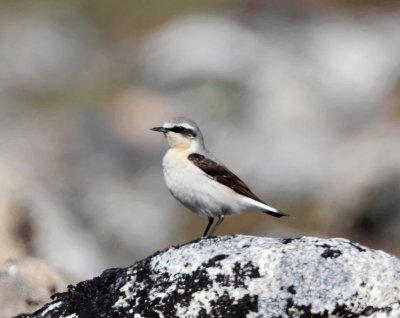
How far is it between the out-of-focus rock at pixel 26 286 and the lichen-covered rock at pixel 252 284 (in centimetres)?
255

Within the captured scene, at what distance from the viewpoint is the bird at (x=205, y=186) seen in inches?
535

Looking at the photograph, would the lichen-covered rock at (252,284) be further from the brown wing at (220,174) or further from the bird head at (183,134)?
the bird head at (183,134)

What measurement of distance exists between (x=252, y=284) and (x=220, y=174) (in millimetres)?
4331

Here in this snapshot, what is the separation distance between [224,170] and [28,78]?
32963mm

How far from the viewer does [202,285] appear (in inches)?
391

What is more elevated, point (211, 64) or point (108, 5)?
point (108, 5)

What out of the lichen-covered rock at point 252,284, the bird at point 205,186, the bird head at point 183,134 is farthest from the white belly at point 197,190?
the lichen-covered rock at point 252,284

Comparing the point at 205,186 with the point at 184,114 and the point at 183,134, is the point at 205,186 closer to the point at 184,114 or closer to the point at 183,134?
the point at 183,134

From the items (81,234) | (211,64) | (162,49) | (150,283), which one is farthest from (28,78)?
(150,283)

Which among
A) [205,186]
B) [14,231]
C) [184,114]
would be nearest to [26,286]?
[205,186]

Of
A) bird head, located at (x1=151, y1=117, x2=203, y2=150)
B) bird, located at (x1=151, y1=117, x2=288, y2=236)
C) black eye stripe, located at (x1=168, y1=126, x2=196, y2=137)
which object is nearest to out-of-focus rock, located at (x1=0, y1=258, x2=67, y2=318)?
bird, located at (x1=151, y1=117, x2=288, y2=236)

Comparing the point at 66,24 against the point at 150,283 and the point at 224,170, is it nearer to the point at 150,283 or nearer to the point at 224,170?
the point at 224,170

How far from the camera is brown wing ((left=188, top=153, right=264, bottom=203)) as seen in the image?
45.9ft

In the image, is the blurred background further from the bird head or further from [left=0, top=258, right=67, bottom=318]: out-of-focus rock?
[left=0, top=258, right=67, bottom=318]: out-of-focus rock
